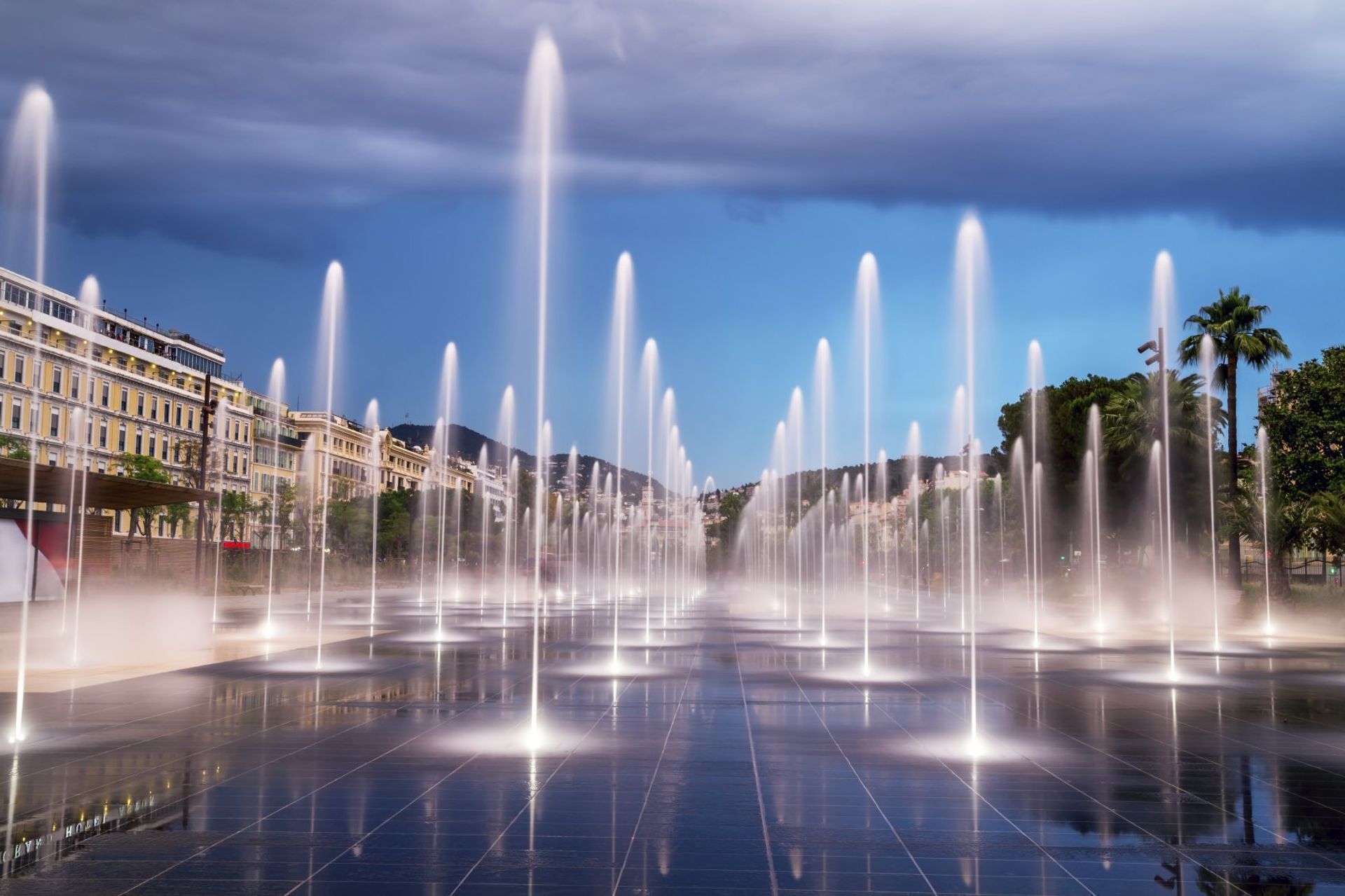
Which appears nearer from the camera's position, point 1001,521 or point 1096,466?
point 1096,466

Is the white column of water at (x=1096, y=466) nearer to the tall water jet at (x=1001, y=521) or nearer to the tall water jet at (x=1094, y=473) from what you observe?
the tall water jet at (x=1094, y=473)

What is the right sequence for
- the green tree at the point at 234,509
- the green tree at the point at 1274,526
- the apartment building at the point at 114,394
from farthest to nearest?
the green tree at the point at 234,509 < the apartment building at the point at 114,394 < the green tree at the point at 1274,526

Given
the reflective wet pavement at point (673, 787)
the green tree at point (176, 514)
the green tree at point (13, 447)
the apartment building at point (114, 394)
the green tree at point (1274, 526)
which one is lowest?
the reflective wet pavement at point (673, 787)

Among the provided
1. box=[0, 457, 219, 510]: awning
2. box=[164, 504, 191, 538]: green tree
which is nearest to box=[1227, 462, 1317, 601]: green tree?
box=[0, 457, 219, 510]: awning

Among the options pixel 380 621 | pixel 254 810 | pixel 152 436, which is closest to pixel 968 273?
pixel 254 810

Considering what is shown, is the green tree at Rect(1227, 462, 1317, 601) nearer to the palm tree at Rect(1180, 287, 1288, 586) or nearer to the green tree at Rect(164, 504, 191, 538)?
the palm tree at Rect(1180, 287, 1288, 586)

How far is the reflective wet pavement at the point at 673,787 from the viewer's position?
7.04 meters

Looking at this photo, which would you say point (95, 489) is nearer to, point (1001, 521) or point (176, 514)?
point (176, 514)

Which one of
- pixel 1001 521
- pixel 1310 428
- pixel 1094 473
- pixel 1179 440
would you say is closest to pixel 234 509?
pixel 1001 521

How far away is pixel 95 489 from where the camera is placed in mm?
29594

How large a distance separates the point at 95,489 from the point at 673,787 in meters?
25.0

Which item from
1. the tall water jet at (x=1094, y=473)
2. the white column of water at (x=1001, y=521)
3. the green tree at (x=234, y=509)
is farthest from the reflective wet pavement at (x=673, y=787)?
the green tree at (x=234, y=509)

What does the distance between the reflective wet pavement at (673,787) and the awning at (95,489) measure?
1020 centimetres

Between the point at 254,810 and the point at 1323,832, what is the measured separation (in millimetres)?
7689
